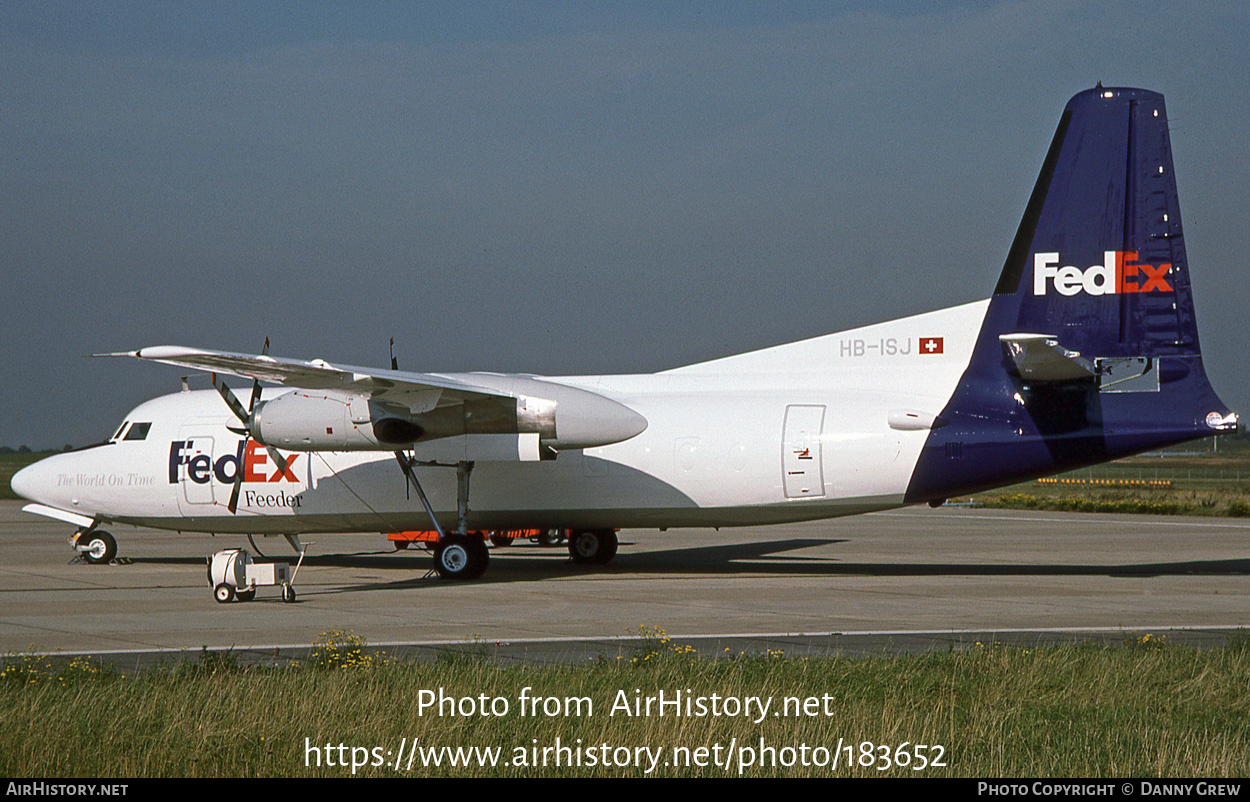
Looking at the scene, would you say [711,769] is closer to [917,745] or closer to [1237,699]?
[917,745]

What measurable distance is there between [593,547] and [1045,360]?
10.1 m

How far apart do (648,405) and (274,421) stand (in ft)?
21.7

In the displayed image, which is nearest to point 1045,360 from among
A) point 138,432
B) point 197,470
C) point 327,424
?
point 327,424

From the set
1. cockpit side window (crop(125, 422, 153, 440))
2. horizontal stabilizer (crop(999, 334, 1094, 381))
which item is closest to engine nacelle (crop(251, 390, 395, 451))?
cockpit side window (crop(125, 422, 153, 440))

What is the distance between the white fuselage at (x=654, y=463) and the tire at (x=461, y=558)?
887 millimetres

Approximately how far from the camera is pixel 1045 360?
61.0 feet

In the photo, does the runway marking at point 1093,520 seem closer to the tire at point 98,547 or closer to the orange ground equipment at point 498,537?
the orange ground equipment at point 498,537

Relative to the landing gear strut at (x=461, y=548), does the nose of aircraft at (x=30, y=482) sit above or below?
above

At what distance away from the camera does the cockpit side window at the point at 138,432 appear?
945 inches

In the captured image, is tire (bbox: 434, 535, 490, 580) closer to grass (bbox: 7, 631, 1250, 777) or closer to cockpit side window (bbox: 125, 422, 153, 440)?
cockpit side window (bbox: 125, 422, 153, 440)

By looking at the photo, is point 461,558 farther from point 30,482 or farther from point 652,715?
point 652,715

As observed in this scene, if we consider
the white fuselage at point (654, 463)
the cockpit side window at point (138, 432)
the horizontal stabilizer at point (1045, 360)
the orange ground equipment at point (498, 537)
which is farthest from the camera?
the orange ground equipment at point (498, 537)

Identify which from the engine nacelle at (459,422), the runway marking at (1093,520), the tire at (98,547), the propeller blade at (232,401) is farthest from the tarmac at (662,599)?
the runway marking at (1093,520)
